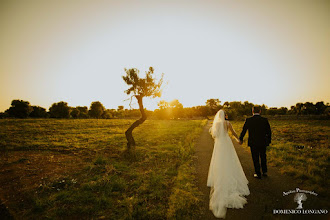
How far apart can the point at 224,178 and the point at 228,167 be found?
46cm

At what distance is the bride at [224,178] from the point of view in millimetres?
4660

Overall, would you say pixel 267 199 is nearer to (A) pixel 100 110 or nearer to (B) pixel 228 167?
(B) pixel 228 167

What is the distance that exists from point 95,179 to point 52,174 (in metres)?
2.66

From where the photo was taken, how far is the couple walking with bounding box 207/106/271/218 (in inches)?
186

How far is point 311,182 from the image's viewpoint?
6.09 metres

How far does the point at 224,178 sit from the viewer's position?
529 centimetres

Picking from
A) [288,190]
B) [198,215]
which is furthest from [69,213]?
[288,190]

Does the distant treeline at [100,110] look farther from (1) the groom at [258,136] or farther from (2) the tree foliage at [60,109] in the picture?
(1) the groom at [258,136]

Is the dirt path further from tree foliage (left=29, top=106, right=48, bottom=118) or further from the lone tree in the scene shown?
tree foliage (left=29, top=106, right=48, bottom=118)

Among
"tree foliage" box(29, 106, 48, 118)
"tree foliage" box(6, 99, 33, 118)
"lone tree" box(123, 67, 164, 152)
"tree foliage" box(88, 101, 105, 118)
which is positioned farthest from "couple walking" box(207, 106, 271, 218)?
"tree foliage" box(29, 106, 48, 118)

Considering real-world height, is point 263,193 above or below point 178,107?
below

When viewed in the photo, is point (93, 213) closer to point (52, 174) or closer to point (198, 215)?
point (198, 215)

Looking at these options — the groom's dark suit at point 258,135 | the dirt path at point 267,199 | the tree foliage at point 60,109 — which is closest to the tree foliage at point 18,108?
the tree foliage at point 60,109

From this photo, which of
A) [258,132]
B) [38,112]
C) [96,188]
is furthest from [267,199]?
[38,112]
